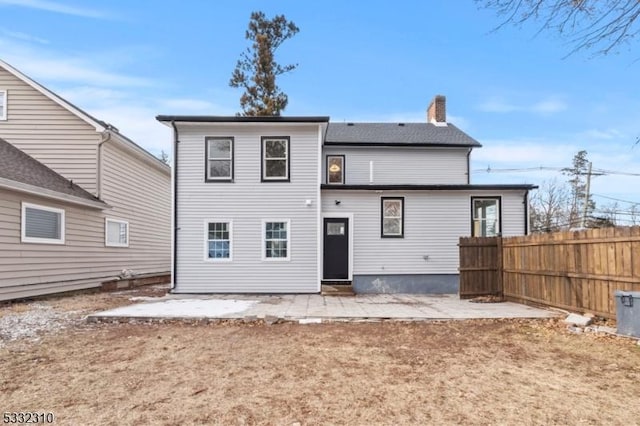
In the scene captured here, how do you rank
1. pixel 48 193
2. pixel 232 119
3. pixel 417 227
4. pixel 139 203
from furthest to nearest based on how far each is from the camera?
1. pixel 139 203
2. pixel 417 227
3. pixel 232 119
4. pixel 48 193

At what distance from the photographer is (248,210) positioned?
1245 cm

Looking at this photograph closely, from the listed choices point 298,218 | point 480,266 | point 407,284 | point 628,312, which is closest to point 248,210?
point 298,218

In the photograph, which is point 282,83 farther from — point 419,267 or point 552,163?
point 552,163

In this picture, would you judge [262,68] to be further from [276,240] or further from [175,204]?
[276,240]

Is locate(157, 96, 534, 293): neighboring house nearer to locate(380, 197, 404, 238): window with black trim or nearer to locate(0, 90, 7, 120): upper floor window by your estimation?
locate(380, 197, 404, 238): window with black trim

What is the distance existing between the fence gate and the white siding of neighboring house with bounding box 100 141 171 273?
1122 cm

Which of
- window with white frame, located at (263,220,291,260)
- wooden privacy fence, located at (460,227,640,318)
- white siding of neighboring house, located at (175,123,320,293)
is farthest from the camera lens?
window with white frame, located at (263,220,291,260)

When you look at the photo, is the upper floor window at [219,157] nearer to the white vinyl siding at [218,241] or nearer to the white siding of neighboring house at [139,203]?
the white vinyl siding at [218,241]

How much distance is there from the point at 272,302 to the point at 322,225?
3.21 m

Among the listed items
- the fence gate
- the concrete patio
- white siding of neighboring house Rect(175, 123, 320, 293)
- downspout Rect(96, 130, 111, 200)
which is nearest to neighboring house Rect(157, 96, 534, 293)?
white siding of neighboring house Rect(175, 123, 320, 293)

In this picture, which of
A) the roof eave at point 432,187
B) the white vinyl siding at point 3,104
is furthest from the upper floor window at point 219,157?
the white vinyl siding at point 3,104

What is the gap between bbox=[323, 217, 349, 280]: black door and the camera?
41.5 feet

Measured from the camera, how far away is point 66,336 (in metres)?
6.59

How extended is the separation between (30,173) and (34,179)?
451mm
